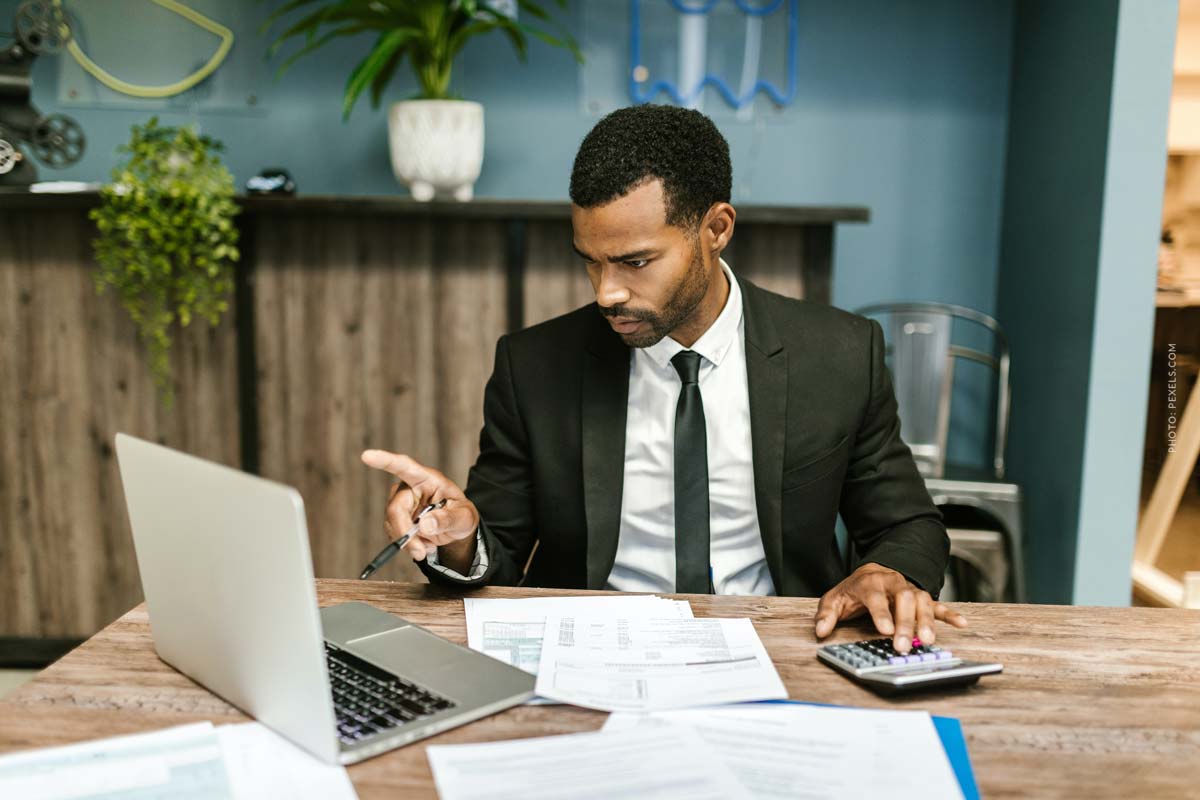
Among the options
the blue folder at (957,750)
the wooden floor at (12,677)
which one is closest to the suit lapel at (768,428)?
the blue folder at (957,750)

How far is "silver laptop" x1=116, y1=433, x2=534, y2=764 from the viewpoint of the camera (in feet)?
2.55

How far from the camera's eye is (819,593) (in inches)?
63.2

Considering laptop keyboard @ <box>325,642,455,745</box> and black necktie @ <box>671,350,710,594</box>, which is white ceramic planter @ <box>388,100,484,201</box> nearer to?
black necktie @ <box>671,350,710,594</box>

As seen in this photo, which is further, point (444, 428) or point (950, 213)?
point (950, 213)

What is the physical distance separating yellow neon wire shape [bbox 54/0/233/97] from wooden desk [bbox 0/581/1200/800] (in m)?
2.40

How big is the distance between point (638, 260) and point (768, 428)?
1.13 ft

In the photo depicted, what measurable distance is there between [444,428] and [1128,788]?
216 cm

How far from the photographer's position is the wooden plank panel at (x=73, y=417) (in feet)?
8.87

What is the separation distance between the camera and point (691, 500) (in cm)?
150

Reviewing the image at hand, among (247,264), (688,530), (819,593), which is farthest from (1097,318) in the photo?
(247,264)

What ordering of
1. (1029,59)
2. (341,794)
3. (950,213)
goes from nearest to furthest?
1. (341,794)
2. (1029,59)
3. (950,213)

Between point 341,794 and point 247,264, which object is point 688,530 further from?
point 247,264

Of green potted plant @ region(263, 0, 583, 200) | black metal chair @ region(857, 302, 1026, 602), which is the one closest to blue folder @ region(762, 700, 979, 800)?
black metal chair @ region(857, 302, 1026, 602)

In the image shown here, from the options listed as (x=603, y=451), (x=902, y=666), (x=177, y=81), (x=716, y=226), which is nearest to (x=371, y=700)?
(x=902, y=666)
